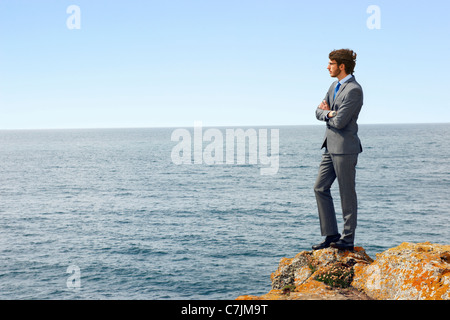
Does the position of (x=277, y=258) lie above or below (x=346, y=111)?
below

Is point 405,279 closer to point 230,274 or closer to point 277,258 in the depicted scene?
point 230,274

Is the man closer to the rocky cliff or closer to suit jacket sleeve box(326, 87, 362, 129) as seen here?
suit jacket sleeve box(326, 87, 362, 129)

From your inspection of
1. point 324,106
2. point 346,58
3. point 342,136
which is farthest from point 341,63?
point 342,136

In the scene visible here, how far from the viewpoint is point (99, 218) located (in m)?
69.9

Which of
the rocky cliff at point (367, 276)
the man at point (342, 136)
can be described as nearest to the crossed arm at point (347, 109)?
the man at point (342, 136)

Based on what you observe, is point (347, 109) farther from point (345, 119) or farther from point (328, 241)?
point (328, 241)

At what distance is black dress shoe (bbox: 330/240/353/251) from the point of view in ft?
23.6

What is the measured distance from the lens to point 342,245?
7234mm

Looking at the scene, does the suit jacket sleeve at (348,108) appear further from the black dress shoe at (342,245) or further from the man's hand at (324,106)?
the black dress shoe at (342,245)

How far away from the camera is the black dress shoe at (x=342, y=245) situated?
7207 mm

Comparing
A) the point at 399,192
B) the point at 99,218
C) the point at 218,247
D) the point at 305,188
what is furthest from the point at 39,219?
the point at 399,192

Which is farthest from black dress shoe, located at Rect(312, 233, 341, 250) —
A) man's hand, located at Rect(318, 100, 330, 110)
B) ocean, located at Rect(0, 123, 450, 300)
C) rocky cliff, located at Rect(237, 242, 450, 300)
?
ocean, located at Rect(0, 123, 450, 300)

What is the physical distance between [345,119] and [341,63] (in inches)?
39.0

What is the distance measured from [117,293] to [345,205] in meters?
37.7
